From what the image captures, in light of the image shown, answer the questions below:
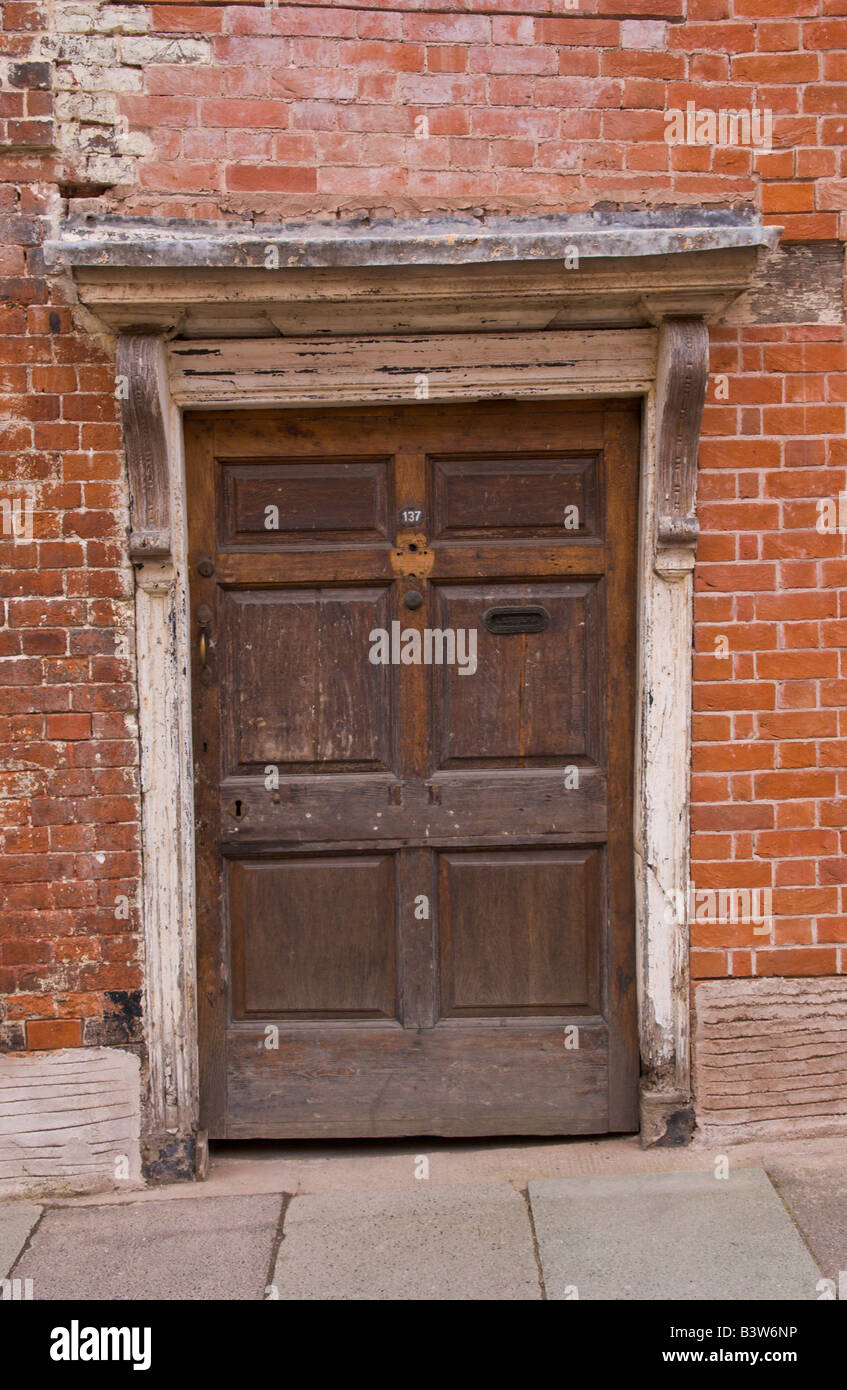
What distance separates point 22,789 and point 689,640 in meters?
2.06

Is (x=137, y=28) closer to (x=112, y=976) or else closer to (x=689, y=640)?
(x=689, y=640)

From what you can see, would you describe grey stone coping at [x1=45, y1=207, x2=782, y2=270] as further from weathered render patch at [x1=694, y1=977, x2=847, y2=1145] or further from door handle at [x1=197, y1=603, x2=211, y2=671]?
weathered render patch at [x1=694, y1=977, x2=847, y2=1145]

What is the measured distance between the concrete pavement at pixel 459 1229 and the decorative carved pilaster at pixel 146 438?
1938 millimetres

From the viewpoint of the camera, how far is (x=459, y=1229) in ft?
A: 9.77

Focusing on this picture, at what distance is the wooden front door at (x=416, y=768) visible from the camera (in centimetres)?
333

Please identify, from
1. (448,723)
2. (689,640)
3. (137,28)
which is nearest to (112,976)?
(448,723)

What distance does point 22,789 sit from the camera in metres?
3.19

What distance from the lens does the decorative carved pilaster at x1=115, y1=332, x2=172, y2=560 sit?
3.02 metres

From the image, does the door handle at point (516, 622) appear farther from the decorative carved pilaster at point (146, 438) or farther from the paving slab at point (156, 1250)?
the paving slab at point (156, 1250)

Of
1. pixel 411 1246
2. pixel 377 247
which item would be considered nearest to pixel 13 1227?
pixel 411 1246

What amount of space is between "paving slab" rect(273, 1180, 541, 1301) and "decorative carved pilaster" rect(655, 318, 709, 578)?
1942 millimetres

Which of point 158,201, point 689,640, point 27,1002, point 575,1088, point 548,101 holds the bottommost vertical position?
point 575,1088

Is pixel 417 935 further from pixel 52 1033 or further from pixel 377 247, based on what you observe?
pixel 377 247

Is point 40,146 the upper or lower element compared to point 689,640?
upper
